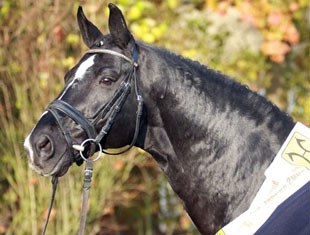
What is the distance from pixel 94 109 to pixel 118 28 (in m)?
0.41

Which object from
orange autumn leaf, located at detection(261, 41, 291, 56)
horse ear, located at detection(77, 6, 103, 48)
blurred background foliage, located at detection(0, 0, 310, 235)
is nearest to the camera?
horse ear, located at detection(77, 6, 103, 48)

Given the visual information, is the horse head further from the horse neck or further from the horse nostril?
the horse neck

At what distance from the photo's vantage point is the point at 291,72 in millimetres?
9375

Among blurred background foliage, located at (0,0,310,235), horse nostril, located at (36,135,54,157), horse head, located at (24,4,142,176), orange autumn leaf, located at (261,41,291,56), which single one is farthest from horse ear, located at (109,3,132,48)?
orange autumn leaf, located at (261,41,291,56)

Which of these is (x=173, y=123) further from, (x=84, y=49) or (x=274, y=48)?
(x=274, y=48)

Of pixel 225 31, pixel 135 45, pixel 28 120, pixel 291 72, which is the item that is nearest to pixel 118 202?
pixel 28 120

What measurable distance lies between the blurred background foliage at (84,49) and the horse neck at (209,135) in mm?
2718

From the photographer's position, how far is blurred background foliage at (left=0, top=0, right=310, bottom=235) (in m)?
6.77

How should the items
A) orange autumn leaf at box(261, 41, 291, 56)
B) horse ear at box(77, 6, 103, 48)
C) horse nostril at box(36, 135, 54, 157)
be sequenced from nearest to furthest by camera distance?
1. horse nostril at box(36, 135, 54, 157)
2. horse ear at box(77, 6, 103, 48)
3. orange autumn leaf at box(261, 41, 291, 56)

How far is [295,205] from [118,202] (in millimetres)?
4378

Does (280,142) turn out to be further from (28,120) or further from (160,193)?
(160,193)

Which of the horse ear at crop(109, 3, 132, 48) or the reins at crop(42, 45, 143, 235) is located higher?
the horse ear at crop(109, 3, 132, 48)

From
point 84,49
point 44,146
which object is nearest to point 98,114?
point 44,146

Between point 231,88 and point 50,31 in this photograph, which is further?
point 50,31
